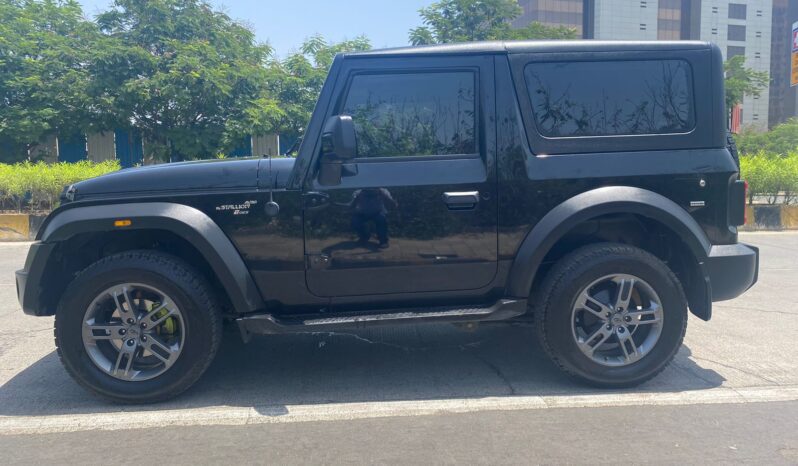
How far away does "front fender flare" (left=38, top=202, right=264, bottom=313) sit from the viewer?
3592mm

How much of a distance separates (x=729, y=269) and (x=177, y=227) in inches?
142

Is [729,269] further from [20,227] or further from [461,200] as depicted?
[20,227]

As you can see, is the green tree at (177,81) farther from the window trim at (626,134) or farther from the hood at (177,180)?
the window trim at (626,134)

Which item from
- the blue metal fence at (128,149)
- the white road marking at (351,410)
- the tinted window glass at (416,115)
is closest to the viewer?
the white road marking at (351,410)

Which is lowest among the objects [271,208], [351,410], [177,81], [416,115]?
[351,410]

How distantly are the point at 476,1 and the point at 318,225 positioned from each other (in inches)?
731

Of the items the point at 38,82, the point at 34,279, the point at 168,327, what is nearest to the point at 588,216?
the point at 168,327

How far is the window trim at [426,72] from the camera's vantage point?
3.77 metres

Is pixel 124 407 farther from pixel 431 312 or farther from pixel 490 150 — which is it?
pixel 490 150

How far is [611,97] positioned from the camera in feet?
12.8

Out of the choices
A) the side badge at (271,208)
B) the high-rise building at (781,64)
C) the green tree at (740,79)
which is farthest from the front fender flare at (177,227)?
the high-rise building at (781,64)

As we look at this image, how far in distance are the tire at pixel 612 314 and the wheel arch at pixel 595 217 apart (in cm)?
19

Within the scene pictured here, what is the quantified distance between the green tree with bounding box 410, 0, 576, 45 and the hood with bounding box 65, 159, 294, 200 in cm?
1733

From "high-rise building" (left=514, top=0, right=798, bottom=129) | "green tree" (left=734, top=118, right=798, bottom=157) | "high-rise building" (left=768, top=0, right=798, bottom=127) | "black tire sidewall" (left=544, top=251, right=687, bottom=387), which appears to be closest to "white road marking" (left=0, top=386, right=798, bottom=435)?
"black tire sidewall" (left=544, top=251, right=687, bottom=387)
